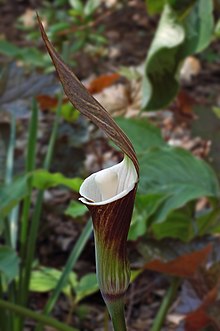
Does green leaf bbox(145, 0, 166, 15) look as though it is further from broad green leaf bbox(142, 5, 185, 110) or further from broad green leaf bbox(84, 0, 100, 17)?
broad green leaf bbox(84, 0, 100, 17)

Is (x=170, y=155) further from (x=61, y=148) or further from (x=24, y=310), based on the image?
(x=61, y=148)

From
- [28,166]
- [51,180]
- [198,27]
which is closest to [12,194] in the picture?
[51,180]

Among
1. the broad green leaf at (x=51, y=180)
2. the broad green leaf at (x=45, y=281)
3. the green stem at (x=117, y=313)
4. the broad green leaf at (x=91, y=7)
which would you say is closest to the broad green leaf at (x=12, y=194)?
the broad green leaf at (x=51, y=180)

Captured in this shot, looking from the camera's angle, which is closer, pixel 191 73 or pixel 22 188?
pixel 22 188

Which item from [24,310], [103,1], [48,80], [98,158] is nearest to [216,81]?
[103,1]

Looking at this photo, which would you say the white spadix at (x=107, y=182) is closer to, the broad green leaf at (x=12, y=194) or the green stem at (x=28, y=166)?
the broad green leaf at (x=12, y=194)

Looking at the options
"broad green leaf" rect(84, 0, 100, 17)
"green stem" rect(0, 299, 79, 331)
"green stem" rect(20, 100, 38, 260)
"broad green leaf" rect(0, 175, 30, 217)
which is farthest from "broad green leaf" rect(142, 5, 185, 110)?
"broad green leaf" rect(84, 0, 100, 17)
